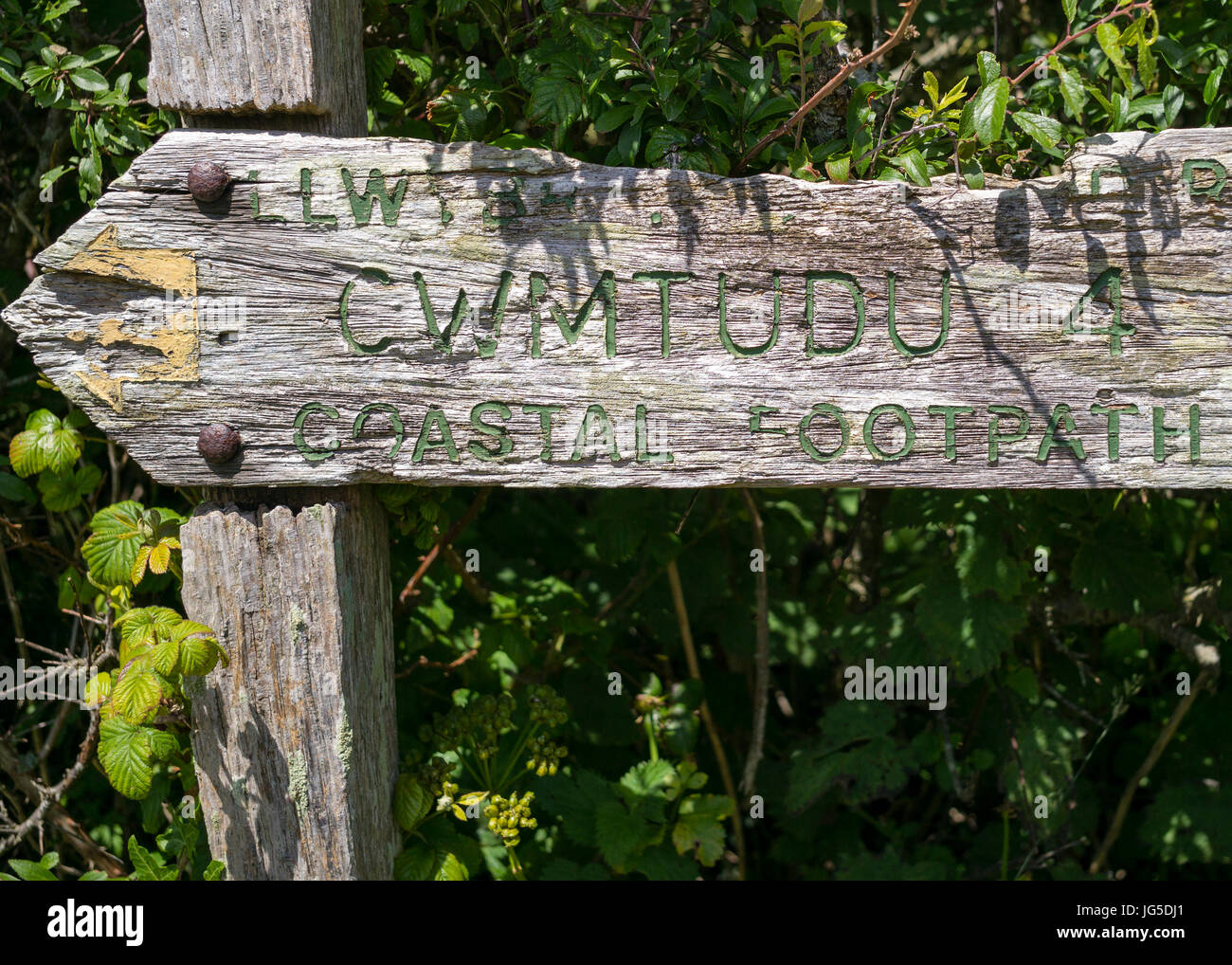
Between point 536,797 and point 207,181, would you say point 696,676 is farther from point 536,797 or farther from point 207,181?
point 207,181

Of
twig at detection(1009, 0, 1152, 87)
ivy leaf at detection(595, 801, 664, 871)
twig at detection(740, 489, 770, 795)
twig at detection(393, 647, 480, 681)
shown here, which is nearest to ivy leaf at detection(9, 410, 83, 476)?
twig at detection(393, 647, 480, 681)

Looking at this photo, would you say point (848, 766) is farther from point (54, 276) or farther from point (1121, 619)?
point (54, 276)

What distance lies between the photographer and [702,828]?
95.2 inches

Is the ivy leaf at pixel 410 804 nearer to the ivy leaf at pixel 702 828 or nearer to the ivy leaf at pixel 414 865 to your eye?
the ivy leaf at pixel 414 865

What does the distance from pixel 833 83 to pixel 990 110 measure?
0.87 ft

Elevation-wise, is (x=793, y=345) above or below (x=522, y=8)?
below

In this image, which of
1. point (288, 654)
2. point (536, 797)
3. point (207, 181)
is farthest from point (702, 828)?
point (207, 181)

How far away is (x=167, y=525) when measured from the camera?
81.7 inches

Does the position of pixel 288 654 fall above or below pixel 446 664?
above

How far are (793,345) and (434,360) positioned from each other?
63 cm

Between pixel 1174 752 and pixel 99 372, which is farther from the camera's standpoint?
pixel 1174 752

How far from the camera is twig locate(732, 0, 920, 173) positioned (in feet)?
5.65

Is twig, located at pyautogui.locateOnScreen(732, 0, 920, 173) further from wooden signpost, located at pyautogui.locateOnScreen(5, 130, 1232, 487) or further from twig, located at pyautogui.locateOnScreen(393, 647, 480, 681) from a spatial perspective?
Answer: twig, located at pyautogui.locateOnScreen(393, 647, 480, 681)
